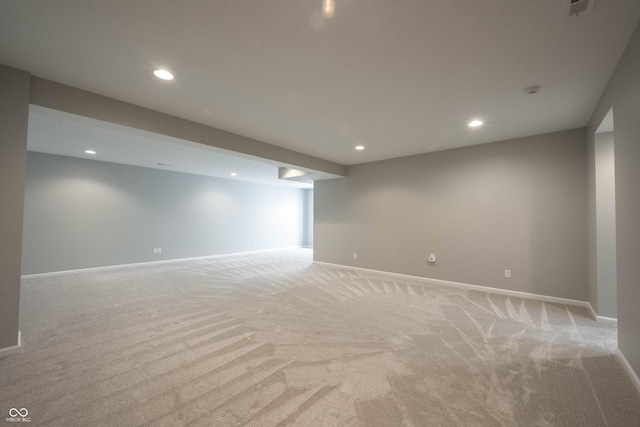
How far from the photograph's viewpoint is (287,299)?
3973 millimetres

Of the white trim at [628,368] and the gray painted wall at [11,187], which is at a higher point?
the gray painted wall at [11,187]

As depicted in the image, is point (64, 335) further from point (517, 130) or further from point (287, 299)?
point (517, 130)

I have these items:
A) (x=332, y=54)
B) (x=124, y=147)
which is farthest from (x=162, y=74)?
(x=124, y=147)

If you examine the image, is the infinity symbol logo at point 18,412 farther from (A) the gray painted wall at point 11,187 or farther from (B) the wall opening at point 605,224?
(B) the wall opening at point 605,224

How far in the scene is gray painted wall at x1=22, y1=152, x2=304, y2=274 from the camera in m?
5.43

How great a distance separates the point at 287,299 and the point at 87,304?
2.89 meters

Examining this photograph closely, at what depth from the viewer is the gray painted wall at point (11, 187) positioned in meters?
2.24

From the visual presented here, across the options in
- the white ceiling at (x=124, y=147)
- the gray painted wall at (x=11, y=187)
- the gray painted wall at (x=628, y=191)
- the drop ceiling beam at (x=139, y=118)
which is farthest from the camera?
the white ceiling at (x=124, y=147)

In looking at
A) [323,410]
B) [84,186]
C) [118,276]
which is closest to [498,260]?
[323,410]

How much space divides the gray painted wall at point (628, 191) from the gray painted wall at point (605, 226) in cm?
118

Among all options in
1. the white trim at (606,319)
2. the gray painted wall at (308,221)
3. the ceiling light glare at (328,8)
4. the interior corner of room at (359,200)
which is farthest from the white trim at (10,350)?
the gray painted wall at (308,221)

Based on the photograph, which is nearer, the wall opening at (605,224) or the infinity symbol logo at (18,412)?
the infinity symbol logo at (18,412)

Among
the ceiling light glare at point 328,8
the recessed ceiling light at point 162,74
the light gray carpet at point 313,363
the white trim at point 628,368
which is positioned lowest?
the light gray carpet at point 313,363

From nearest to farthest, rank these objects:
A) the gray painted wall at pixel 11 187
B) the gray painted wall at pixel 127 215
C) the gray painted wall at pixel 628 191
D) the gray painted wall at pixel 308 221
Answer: the gray painted wall at pixel 628 191, the gray painted wall at pixel 11 187, the gray painted wall at pixel 127 215, the gray painted wall at pixel 308 221
